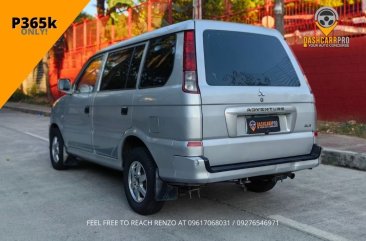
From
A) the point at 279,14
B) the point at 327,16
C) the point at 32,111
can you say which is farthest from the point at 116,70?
the point at 32,111

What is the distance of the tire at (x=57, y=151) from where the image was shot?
7.33 meters

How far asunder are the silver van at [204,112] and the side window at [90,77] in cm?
67

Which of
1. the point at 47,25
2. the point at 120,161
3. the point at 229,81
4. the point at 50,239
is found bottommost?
the point at 50,239

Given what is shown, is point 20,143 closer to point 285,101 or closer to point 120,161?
point 120,161

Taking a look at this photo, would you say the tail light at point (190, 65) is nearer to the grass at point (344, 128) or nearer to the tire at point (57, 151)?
the tire at point (57, 151)

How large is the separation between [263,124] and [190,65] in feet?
3.05

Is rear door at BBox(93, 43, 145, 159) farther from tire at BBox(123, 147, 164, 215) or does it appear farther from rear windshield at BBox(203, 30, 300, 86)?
rear windshield at BBox(203, 30, 300, 86)

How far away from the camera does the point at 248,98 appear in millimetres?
4469

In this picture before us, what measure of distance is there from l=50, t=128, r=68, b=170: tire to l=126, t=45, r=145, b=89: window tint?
2467 millimetres

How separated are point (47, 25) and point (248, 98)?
23.7 metres

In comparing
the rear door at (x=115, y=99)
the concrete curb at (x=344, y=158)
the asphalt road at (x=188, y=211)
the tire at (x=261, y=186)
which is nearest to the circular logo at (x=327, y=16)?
the concrete curb at (x=344, y=158)

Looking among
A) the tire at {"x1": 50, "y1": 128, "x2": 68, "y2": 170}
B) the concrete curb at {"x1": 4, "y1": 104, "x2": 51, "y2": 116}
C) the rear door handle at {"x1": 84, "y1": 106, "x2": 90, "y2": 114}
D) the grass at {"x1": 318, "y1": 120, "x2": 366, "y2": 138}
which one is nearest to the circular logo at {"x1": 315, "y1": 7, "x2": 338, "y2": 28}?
the grass at {"x1": 318, "y1": 120, "x2": 366, "y2": 138}

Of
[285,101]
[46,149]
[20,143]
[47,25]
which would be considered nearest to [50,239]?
[285,101]

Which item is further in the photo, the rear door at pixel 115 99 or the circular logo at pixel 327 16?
the circular logo at pixel 327 16
